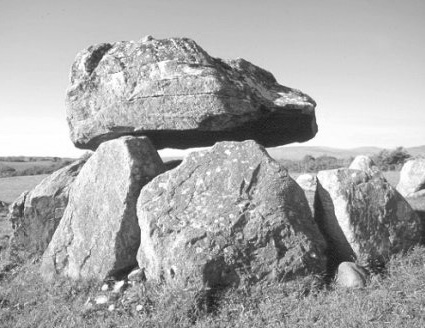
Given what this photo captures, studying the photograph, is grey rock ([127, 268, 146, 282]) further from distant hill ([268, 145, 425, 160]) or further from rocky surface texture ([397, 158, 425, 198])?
distant hill ([268, 145, 425, 160])

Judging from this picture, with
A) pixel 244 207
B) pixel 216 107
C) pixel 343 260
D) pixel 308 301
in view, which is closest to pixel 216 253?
pixel 244 207

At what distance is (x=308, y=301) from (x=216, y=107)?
411cm

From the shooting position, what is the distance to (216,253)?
5.79m

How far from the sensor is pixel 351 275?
5953 millimetres

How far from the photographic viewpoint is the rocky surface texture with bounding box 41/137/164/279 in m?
6.89

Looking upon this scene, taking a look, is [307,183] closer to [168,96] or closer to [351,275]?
[168,96]

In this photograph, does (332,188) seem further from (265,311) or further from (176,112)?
(176,112)

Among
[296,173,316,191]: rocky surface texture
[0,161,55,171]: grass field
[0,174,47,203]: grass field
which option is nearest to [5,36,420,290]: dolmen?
[296,173,316,191]: rocky surface texture

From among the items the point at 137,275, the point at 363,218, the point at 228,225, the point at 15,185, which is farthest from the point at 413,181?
the point at 15,185

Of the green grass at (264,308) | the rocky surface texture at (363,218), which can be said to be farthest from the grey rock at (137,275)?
the rocky surface texture at (363,218)

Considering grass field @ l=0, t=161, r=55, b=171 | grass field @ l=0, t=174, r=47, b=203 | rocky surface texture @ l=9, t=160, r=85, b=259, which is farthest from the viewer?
grass field @ l=0, t=161, r=55, b=171

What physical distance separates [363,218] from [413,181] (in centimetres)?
1187

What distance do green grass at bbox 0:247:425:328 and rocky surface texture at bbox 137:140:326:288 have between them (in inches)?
11.5

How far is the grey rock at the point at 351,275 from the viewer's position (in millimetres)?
5863
